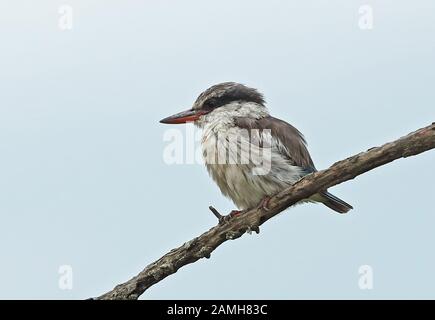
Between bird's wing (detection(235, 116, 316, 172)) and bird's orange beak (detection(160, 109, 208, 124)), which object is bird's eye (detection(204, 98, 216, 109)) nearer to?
bird's orange beak (detection(160, 109, 208, 124))

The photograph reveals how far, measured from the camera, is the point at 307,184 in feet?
15.3

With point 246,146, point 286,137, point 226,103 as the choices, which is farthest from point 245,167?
point 226,103

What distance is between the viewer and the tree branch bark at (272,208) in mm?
4258

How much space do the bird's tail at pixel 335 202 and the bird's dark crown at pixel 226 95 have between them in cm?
95

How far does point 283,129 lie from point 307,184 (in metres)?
1.52

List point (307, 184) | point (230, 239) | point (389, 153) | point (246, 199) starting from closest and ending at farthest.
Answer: point (389, 153) → point (307, 184) → point (230, 239) → point (246, 199)

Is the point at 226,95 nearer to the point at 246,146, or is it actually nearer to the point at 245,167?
the point at 246,146

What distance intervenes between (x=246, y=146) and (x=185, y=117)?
90 centimetres

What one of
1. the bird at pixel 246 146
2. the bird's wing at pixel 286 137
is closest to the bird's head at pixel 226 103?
the bird at pixel 246 146

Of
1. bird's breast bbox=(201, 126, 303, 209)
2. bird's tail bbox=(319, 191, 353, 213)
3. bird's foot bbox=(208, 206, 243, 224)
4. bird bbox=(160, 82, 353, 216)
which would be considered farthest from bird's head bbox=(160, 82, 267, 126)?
bird's foot bbox=(208, 206, 243, 224)

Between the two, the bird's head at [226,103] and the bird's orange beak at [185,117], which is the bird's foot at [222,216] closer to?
the bird's head at [226,103]

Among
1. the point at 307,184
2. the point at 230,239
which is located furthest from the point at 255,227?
the point at 307,184

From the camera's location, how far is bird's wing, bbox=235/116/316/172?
238 inches
